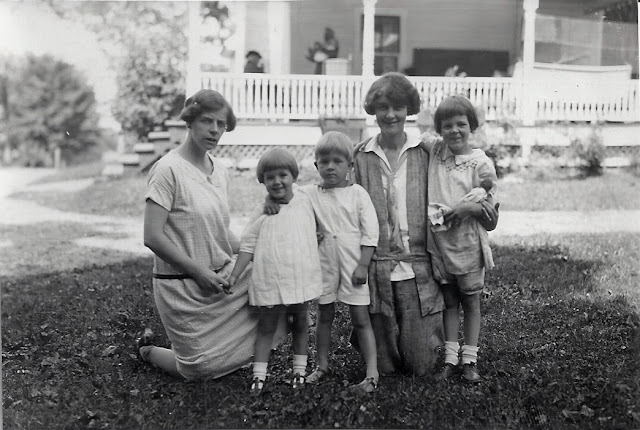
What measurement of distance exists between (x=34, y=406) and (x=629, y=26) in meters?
3.65

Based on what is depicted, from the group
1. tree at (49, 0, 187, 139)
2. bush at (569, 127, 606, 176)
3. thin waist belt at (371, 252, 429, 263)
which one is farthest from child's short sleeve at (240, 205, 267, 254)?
bush at (569, 127, 606, 176)

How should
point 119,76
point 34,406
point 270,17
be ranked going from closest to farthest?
point 34,406
point 270,17
point 119,76

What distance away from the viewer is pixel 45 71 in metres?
4.32

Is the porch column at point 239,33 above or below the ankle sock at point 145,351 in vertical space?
above

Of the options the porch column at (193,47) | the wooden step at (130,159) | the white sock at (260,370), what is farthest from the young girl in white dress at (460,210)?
the wooden step at (130,159)

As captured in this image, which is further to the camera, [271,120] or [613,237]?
[613,237]

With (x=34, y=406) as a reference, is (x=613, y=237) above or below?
above

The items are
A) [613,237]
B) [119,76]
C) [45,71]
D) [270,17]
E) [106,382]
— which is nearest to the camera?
[106,382]

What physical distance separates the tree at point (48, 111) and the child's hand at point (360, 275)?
2.20 meters

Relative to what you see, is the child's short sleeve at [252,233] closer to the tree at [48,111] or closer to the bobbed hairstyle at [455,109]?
the bobbed hairstyle at [455,109]

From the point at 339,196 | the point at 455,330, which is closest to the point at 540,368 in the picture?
the point at 455,330

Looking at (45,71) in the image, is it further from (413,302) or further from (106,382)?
(413,302)

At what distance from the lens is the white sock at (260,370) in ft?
10.5

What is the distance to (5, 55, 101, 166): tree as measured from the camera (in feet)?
13.9
